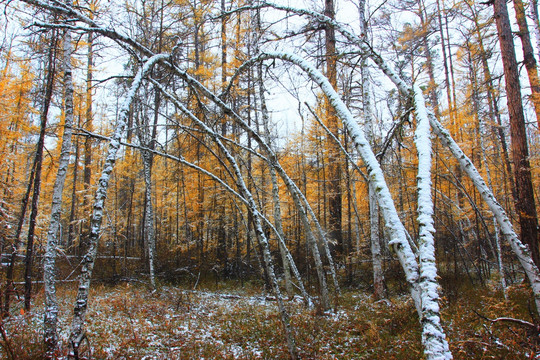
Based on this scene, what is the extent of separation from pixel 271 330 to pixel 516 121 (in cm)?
822

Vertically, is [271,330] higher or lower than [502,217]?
lower

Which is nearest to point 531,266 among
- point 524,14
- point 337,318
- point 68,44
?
point 337,318

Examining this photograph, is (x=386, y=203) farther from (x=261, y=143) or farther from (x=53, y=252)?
(x=53, y=252)

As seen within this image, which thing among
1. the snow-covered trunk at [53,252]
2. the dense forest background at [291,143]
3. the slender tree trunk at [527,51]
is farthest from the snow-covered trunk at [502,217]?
the slender tree trunk at [527,51]

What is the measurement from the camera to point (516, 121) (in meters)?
7.27

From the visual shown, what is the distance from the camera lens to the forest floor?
4188 millimetres

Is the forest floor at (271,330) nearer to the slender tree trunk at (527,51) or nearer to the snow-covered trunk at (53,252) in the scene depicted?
the snow-covered trunk at (53,252)

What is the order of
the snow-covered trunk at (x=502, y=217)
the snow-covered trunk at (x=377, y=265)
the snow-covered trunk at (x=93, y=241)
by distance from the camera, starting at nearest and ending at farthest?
the snow-covered trunk at (x=93, y=241) → the snow-covered trunk at (x=502, y=217) → the snow-covered trunk at (x=377, y=265)

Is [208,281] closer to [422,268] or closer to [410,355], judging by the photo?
[410,355]

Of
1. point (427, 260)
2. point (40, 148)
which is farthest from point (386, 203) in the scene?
point (40, 148)

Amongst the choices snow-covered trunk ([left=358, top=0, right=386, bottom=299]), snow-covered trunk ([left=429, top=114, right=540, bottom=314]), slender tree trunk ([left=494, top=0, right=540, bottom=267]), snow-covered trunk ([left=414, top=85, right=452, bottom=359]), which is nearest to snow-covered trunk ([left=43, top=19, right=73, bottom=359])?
snow-covered trunk ([left=414, top=85, right=452, bottom=359])

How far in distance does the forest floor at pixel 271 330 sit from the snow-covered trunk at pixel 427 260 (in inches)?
102

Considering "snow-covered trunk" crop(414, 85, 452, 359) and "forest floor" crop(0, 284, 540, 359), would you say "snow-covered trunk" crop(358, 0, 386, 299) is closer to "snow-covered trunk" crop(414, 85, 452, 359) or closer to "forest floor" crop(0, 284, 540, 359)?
"forest floor" crop(0, 284, 540, 359)

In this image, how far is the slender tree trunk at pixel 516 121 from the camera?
6914 mm
